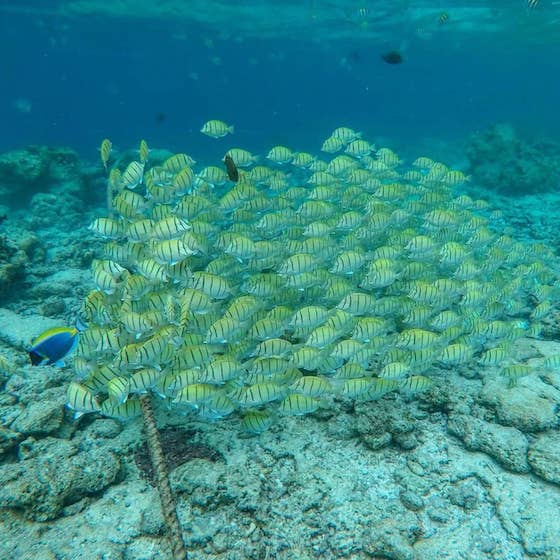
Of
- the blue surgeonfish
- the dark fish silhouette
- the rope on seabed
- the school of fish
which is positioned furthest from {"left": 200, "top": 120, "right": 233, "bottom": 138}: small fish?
the dark fish silhouette

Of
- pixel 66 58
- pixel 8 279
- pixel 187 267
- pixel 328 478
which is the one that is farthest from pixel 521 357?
pixel 66 58

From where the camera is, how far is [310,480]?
14.7 feet

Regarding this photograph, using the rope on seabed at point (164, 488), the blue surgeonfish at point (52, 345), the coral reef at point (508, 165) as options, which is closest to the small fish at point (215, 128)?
the blue surgeonfish at point (52, 345)

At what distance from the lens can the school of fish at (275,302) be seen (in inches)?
169

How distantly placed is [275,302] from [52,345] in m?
2.73

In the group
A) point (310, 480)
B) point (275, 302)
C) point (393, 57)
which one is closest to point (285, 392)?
point (310, 480)

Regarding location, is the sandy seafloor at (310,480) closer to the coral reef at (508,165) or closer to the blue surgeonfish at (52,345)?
the blue surgeonfish at (52,345)

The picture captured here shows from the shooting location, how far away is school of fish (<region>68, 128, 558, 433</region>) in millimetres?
4285

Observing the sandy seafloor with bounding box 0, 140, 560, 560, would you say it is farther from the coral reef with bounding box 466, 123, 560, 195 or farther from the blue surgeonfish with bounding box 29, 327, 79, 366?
the coral reef with bounding box 466, 123, 560, 195

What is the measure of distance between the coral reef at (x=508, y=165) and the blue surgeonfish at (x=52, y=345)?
20476 mm

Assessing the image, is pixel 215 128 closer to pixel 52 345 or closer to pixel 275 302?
pixel 275 302

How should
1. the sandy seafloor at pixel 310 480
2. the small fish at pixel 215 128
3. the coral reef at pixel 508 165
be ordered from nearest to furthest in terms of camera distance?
the sandy seafloor at pixel 310 480 → the small fish at pixel 215 128 → the coral reef at pixel 508 165

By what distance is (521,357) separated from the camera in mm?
6445

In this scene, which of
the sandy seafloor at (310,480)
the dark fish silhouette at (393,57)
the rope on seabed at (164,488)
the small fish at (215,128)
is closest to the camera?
the rope on seabed at (164,488)
